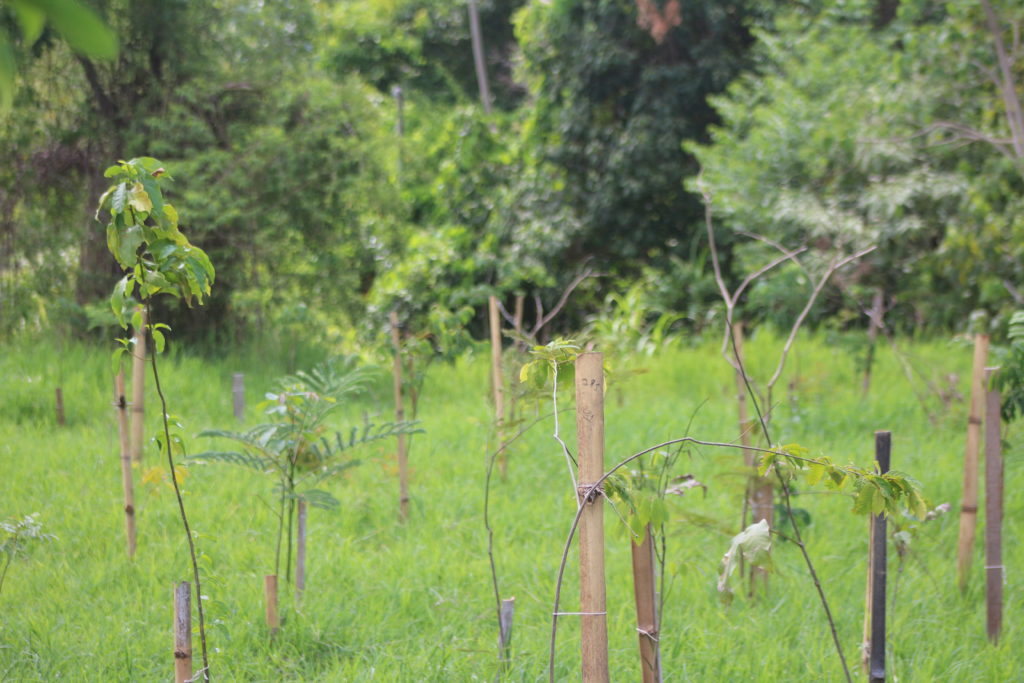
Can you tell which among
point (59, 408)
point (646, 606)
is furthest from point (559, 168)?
point (646, 606)

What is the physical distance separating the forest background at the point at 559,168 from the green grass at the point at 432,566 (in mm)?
1114

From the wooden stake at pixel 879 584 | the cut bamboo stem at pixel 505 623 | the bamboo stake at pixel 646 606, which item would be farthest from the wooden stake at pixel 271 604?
the wooden stake at pixel 879 584

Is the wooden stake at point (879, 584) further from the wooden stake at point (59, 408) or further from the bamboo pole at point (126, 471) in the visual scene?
the wooden stake at point (59, 408)

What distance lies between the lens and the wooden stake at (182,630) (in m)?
2.07

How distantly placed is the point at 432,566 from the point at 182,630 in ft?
4.88

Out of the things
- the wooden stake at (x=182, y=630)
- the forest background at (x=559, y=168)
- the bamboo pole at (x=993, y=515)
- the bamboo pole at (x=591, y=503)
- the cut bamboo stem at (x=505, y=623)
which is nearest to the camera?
the bamboo pole at (x=591, y=503)

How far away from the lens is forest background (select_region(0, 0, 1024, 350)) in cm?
628

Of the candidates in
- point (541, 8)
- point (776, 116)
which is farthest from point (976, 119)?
point (541, 8)

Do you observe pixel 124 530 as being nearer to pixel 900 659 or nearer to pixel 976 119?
pixel 900 659

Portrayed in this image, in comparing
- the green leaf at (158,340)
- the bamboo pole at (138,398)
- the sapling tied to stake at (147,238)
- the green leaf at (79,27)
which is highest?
the green leaf at (79,27)

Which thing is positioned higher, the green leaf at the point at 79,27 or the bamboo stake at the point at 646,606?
the green leaf at the point at 79,27

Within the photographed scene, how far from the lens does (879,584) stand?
98.7 inches

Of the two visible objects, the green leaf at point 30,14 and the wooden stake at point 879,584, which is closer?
the green leaf at point 30,14

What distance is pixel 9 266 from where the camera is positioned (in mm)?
5730
